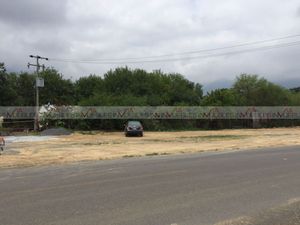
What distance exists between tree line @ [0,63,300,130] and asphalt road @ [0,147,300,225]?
39839mm

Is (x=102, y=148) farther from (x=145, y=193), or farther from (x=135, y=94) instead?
(x=135, y=94)

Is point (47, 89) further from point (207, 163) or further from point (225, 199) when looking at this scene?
point (225, 199)

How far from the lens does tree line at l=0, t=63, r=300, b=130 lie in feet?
192

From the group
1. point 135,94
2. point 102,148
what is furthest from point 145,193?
point 135,94

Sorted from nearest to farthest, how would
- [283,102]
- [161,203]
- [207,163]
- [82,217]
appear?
[82,217] → [161,203] → [207,163] → [283,102]

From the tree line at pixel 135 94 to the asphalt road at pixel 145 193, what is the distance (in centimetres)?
3984

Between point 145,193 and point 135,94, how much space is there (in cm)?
6132

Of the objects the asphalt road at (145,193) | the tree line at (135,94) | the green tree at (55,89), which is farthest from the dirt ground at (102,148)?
the green tree at (55,89)

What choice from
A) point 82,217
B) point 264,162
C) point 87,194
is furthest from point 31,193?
point 264,162

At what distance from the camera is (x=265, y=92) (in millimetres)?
70812

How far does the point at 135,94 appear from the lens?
7225 cm

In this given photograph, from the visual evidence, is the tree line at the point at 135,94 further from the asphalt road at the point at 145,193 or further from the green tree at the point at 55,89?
the asphalt road at the point at 145,193

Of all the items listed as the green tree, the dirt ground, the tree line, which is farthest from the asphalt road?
the green tree

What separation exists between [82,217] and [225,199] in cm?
330
